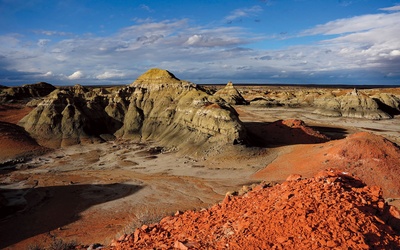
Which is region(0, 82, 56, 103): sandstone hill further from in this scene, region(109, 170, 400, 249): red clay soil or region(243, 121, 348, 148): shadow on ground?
region(109, 170, 400, 249): red clay soil

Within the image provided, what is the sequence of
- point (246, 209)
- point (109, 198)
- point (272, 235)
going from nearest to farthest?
point (272, 235) < point (246, 209) < point (109, 198)

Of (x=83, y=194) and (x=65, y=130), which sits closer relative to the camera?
(x=83, y=194)

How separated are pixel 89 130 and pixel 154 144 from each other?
45.6 ft

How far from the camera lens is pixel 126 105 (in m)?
62.6

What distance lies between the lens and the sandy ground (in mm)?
20859

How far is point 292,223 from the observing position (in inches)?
404

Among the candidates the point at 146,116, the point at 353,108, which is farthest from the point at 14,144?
the point at 353,108

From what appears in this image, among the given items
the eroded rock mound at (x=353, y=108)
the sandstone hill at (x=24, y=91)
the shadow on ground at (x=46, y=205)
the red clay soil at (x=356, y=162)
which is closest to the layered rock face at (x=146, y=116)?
the red clay soil at (x=356, y=162)

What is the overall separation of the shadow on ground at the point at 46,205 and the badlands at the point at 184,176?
10 centimetres

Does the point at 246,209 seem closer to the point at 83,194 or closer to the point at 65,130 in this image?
the point at 83,194

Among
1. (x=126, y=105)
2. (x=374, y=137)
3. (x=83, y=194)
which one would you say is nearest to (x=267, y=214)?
(x=83, y=194)

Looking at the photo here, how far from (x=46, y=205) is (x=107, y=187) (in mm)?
5911

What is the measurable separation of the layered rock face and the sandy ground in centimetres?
396

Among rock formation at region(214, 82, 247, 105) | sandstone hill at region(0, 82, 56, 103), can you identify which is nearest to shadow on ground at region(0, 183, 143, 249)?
rock formation at region(214, 82, 247, 105)
